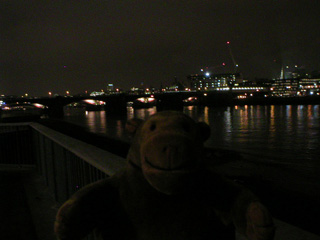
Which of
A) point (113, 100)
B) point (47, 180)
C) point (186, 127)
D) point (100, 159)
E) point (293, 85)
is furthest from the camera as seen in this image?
point (293, 85)

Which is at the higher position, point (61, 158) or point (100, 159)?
point (100, 159)

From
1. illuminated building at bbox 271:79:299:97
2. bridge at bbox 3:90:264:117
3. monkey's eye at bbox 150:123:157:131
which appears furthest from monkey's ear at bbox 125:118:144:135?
illuminated building at bbox 271:79:299:97

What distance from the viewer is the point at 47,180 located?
520 cm

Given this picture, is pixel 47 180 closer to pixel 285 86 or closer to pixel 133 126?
pixel 133 126

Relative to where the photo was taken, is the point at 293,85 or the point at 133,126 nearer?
the point at 133,126

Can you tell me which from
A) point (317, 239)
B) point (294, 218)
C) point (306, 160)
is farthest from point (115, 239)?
point (306, 160)

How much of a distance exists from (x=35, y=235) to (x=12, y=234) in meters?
0.32

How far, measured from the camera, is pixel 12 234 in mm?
3629

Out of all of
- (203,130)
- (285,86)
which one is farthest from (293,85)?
(203,130)

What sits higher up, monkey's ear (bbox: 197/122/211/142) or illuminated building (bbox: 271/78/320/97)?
illuminated building (bbox: 271/78/320/97)

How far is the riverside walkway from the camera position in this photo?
2410 millimetres

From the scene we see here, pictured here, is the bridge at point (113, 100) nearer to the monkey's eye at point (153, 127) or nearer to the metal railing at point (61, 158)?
the metal railing at point (61, 158)

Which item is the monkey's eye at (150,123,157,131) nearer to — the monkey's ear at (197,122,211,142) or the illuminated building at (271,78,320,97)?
the monkey's ear at (197,122,211,142)

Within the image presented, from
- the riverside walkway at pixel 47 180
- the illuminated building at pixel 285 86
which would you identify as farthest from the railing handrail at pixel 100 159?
the illuminated building at pixel 285 86
